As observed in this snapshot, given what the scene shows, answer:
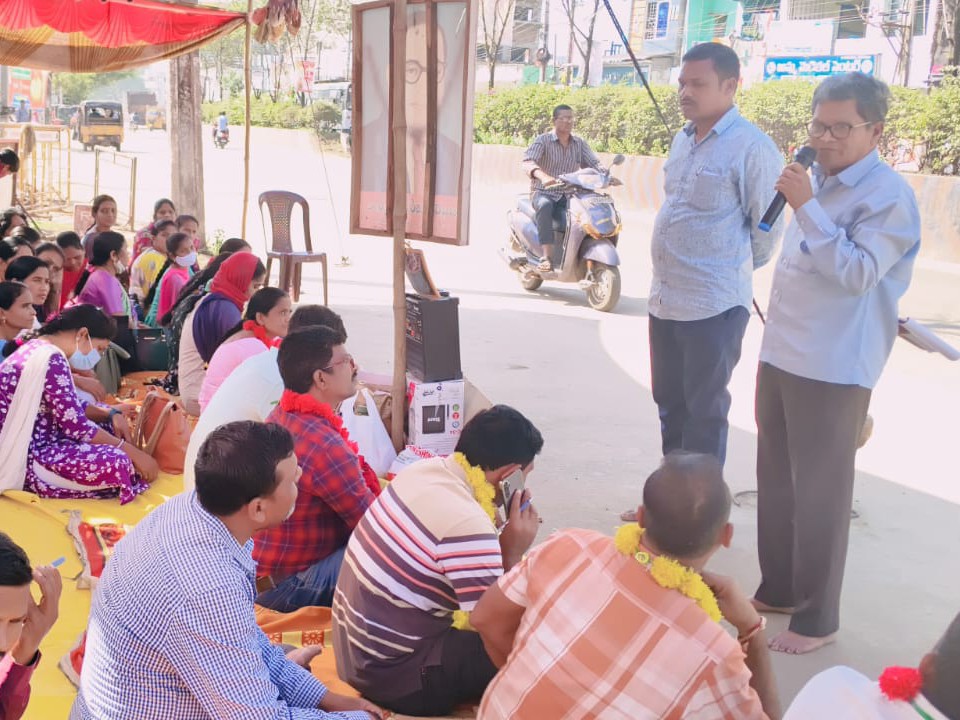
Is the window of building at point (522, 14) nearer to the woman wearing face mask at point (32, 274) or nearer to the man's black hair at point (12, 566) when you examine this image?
the woman wearing face mask at point (32, 274)

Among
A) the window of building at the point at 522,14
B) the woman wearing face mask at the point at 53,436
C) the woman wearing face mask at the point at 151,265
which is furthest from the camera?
the window of building at the point at 522,14

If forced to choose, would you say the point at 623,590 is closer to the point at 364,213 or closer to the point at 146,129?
the point at 364,213

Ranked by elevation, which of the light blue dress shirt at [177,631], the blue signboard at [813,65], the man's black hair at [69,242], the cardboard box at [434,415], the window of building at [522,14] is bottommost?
the cardboard box at [434,415]

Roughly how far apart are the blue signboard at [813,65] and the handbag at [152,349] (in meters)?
26.5

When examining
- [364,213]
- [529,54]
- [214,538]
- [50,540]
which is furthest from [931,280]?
[529,54]

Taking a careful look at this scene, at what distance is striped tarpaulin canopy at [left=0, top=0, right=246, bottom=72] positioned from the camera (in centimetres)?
764

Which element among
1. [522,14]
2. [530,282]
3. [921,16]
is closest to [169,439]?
[530,282]

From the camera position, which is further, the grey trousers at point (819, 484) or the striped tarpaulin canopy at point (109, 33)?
the striped tarpaulin canopy at point (109, 33)

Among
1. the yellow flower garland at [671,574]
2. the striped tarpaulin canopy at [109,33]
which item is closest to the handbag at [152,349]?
the striped tarpaulin canopy at [109,33]

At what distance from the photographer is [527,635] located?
1.99m

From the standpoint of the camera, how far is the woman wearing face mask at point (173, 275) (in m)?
6.65

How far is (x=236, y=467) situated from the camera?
2.21 m

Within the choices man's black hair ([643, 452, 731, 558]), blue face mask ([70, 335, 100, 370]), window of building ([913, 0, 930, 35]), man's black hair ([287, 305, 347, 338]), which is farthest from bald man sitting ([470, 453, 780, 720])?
window of building ([913, 0, 930, 35])

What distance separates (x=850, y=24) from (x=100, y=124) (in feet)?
85.0
